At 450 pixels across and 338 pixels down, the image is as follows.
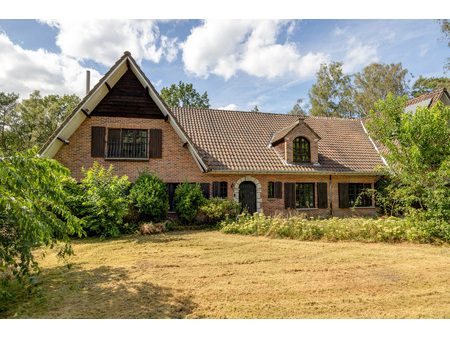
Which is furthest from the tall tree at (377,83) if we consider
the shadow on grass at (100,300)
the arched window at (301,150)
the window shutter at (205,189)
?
the shadow on grass at (100,300)

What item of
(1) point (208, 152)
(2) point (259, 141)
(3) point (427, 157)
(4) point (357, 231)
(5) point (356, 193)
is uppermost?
(2) point (259, 141)

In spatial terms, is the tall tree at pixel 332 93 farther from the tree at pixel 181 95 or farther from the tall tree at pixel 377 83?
the tree at pixel 181 95

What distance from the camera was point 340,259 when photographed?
664 cm

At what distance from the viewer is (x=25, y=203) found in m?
3.16

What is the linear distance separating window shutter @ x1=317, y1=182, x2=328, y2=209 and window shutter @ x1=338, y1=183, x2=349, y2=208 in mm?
899

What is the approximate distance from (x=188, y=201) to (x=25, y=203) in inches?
332

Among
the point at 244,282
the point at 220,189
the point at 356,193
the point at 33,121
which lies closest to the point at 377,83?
the point at 356,193

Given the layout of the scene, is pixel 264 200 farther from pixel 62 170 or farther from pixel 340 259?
pixel 62 170

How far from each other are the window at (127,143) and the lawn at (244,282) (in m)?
5.83

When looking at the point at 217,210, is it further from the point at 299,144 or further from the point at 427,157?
the point at 427,157

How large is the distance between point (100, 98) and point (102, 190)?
18.5 feet

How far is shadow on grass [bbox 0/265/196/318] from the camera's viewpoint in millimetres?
3715

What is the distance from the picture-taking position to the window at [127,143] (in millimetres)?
12828

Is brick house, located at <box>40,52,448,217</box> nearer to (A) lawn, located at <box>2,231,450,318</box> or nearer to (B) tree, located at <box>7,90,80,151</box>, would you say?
(A) lawn, located at <box>2,231,450,318</box>
